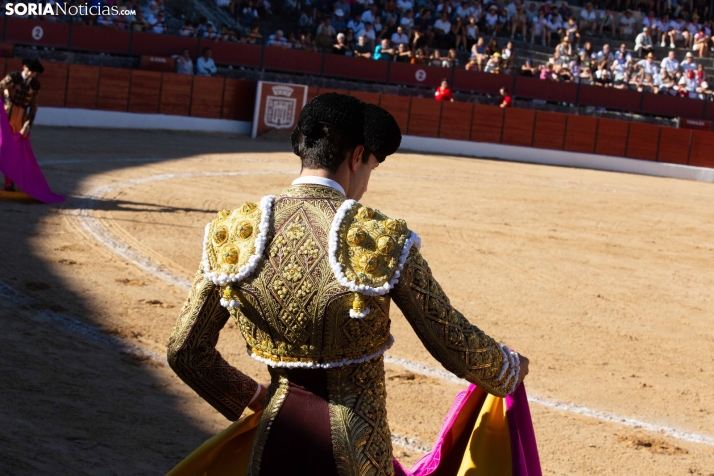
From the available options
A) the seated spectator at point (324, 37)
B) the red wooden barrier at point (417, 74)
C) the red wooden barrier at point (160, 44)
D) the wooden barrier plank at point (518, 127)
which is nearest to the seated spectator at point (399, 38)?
the red wooden barrier at point (417, 74)

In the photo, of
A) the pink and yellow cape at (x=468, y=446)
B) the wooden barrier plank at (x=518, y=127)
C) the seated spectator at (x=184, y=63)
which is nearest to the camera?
the pink and yellow cape at (x=468, y=446)

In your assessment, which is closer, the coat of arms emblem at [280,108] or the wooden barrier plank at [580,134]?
the coat of arms emblem at [280,108]

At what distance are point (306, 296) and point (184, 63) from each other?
1554cm

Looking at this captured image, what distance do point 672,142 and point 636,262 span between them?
10.9 meters

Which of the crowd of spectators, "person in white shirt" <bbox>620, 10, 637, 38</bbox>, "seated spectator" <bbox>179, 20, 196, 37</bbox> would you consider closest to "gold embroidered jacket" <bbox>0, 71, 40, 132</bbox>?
"seated spectator" <bbox>179, 20, 196, 37</bbox>

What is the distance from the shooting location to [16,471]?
10.1ft

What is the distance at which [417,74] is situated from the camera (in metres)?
18.6

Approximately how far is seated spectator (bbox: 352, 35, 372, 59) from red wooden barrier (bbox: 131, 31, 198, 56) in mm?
3218

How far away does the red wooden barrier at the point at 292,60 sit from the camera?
17.7 meters

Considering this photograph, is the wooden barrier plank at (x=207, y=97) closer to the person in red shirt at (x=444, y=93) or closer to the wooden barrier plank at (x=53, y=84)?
Answer: the wooden barrier plank at (x=53, y=84)

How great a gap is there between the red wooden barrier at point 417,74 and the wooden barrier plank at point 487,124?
125cm

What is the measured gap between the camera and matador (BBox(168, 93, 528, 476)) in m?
1.71

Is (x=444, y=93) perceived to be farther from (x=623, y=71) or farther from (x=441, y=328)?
(x=441, y=328)

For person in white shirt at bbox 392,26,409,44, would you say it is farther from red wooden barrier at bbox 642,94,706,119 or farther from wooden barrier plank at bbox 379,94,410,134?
red wooden barrier at bbox 642,94,706,119
